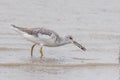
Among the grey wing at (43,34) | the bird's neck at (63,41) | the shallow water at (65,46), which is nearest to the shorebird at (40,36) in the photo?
the grey wing at (43,34)

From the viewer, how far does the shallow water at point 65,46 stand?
10.9 m

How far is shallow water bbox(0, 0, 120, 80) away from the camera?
10857 millimetres

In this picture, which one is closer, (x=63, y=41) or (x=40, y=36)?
(x=40, y=36)

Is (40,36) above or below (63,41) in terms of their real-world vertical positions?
above

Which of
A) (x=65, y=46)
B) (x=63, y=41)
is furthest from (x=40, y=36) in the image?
(x=65, y=46)

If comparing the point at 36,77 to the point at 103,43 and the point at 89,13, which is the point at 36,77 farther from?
the point at 89,13

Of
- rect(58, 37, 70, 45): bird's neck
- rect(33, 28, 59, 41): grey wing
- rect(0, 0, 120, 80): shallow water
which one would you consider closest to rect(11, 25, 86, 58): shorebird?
rect(33, 28, 59, 41): grey wing

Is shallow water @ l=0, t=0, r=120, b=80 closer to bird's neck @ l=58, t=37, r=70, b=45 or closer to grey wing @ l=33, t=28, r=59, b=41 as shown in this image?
bird's neck @ l=58, t=37, r=70, b=45

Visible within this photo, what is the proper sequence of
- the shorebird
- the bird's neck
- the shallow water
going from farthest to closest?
the bird's neck → the shorebird → the shallow water

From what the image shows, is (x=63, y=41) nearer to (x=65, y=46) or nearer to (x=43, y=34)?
(x=43, y=34)

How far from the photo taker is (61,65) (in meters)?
11.5

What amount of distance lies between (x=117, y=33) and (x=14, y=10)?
3939mm

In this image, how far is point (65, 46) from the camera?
1362 cm

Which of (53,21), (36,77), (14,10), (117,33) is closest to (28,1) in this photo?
(14,10)
